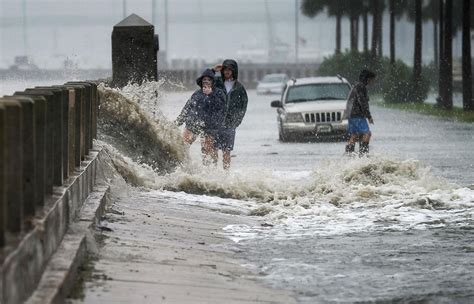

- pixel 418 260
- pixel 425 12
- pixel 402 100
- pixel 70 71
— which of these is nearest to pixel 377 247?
pixel 418 260

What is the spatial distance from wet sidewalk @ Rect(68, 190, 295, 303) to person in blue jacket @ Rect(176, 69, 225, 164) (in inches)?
224

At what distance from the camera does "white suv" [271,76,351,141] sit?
3419 cm

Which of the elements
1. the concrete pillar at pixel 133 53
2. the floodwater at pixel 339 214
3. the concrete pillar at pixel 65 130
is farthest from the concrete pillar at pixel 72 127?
the concrete pillar at pixel 133 53

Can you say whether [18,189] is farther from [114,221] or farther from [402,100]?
[402,100]

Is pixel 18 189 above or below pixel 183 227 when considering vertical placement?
above

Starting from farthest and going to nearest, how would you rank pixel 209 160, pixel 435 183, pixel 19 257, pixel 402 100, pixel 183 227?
1. pixel 402 100
2. pixel 209 160
3. pixel 435 183
4. pixel 183 227
5. pixel 19 257

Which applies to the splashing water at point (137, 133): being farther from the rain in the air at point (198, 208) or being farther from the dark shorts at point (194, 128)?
the dark shorts at point (194, 128)

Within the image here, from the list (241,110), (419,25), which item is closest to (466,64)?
(419,25)

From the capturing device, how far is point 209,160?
66.5 ft

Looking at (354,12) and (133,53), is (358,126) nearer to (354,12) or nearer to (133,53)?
(133,53)

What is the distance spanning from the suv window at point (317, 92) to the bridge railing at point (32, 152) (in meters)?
23.2

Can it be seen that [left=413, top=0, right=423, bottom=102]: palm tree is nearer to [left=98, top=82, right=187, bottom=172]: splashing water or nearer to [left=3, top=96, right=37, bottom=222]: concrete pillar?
[left=98, top=82, right=187, bottom=172]: splashing water

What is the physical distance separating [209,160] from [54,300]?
12432mm

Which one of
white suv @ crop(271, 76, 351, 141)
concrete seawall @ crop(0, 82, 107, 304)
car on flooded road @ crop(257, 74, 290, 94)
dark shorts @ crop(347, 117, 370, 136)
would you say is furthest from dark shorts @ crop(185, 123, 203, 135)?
car on flooded road @ crop(257, 74, 290, 94)
